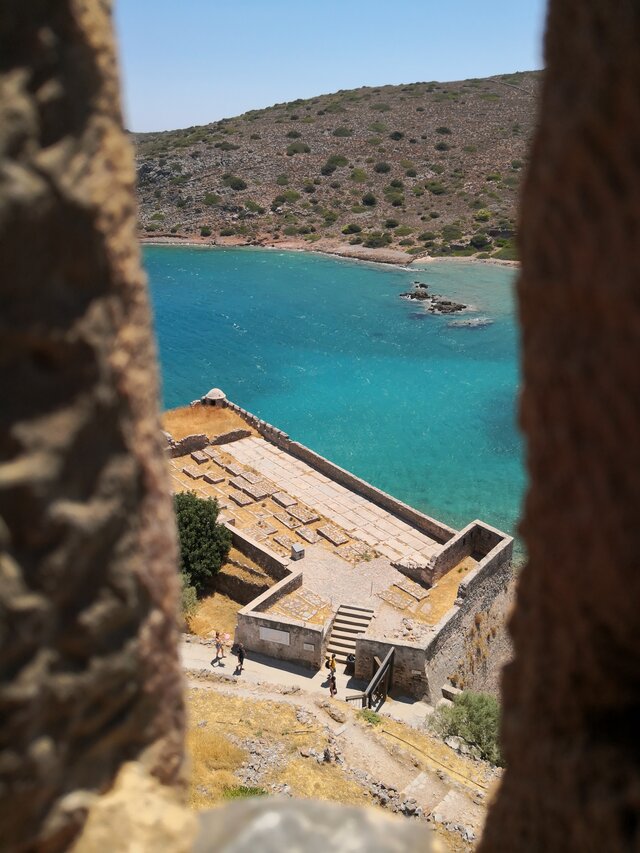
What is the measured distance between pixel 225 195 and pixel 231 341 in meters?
36.4

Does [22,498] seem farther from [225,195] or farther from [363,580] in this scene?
[225,195]

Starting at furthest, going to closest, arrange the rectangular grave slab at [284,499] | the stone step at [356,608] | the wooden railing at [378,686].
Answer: the rectangular grave slab at [284,499] → the stone step at [356,608] → the wooden railing at [378,686]

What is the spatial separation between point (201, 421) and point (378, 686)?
52.6 ft

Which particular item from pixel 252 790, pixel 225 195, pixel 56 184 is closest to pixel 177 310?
pixel 225 195

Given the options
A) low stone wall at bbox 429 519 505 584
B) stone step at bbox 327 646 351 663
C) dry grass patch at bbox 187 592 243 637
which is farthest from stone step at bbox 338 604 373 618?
dry grass patch at bbox 187 592 243 637

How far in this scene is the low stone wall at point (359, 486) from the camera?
2105cm

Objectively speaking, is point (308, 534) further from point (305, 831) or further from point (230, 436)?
point (305, 831)

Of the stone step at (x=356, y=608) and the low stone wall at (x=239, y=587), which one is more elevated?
the stone step at (x=356, y=608)

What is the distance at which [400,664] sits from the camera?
15586 mm

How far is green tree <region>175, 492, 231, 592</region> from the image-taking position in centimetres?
1884

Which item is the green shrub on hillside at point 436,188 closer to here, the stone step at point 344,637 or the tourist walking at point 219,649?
the stone step at point 344,637

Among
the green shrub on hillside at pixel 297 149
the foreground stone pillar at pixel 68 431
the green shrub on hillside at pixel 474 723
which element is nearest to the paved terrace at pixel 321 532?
the green shrub on hillside at pixel 474 723

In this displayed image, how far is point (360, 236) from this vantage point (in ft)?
212

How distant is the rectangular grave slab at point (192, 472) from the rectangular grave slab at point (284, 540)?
14.9 feet
